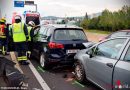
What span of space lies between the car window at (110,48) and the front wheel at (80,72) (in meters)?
0.80

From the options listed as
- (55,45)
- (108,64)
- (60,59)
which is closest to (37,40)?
(55,45)

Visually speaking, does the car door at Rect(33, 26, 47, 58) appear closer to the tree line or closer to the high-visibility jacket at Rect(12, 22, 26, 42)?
the high-visibility jacket at Rect(12, 22, 26, 42)

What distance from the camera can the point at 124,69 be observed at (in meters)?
5.49

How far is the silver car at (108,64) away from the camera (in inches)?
219

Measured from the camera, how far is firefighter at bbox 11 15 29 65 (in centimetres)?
1112

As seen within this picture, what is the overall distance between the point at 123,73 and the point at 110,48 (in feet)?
3.88

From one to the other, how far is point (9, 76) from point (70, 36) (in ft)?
12.4

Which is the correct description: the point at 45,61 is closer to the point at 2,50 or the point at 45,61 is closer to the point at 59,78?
the point at 59,78

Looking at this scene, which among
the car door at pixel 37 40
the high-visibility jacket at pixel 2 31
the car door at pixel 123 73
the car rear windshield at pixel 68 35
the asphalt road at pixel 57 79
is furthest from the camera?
the high-visibility jacket at pixel 2 31

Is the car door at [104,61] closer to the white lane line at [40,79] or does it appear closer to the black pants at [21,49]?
the white lane line at [40,79]

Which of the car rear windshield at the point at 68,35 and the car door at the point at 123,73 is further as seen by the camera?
the car rear windshield at the point at 68,35

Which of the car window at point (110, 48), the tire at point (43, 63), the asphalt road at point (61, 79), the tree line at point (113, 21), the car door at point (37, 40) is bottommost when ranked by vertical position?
the tree line at point (113, 21)

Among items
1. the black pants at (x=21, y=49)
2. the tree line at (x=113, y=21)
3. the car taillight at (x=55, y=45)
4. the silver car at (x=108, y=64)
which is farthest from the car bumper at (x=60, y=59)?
the tree line at (x=113, y=21)

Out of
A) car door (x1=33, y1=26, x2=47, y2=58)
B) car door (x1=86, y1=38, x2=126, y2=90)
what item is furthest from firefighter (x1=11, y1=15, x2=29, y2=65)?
car door (x1=86, y1=38, x2=126, y2=90)
